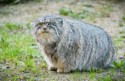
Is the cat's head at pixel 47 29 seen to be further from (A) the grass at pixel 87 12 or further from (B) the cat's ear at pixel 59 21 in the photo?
(A) the grass at pixel 87 12

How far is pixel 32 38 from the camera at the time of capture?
35.7 feet

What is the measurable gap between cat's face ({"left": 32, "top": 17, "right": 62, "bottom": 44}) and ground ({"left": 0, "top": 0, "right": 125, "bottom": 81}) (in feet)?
2.09

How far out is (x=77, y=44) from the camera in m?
8.45

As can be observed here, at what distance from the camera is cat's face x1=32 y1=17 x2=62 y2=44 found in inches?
311

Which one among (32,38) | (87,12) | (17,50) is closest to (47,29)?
(17,50)

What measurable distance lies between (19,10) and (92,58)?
596 cm

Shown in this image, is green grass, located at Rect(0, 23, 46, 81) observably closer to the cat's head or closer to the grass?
the cat's head

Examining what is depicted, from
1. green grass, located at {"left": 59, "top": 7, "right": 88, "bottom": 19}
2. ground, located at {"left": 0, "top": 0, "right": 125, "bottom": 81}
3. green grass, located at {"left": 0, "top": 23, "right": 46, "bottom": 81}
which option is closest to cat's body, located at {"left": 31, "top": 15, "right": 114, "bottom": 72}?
ground, located at {"left": 0, "top": 0, "right": 125, "bottom": 81}

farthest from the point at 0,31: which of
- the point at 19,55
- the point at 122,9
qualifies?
the point at 122,9

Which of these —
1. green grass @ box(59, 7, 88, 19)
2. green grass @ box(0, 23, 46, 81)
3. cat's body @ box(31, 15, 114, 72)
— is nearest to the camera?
cat's body @ box(31, 15, 114, 72)

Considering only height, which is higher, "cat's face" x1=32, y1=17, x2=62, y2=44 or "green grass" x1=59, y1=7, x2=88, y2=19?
"cat's face" x1=32, y1=17, x2=62, y2=44

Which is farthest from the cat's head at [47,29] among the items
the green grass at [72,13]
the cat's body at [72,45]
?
the green grass at [72,13]

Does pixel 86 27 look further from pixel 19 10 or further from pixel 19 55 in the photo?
pixel 19 10

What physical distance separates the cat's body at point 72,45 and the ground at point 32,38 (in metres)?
0.18
